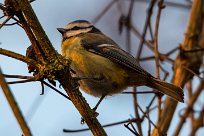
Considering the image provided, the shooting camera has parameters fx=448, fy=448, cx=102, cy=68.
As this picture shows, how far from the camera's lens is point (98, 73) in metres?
3.24

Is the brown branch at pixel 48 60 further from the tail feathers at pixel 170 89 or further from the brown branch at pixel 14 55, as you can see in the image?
the tail feathers at pixel 170 89

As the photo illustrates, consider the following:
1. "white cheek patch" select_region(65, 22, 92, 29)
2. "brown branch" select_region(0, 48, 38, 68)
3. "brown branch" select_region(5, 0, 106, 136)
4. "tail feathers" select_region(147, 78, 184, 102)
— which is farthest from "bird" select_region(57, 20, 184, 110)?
"brown branch" select_region(0, 48, 38, 68)

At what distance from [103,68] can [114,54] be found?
0.18 meters

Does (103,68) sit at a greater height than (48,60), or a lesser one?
lesser

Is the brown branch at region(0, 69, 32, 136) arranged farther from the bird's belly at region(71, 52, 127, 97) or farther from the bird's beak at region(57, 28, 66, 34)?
the bird's beak at region(57, 28, 66, 34)

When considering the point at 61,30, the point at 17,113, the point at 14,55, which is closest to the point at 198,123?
the point at 14,55

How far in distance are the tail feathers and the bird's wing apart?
95 mm

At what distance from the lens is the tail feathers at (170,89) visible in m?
2.82

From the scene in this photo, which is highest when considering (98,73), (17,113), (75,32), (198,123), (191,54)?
(17,113)

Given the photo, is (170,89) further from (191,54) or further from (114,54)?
(114,54)

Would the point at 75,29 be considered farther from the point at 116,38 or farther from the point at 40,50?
the point at 40,50

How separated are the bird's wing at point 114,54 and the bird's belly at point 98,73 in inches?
1.6

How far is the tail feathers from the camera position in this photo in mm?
2816

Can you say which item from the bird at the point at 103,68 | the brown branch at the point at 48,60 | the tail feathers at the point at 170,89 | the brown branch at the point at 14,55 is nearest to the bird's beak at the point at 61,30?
the bird at the point at 103,68
